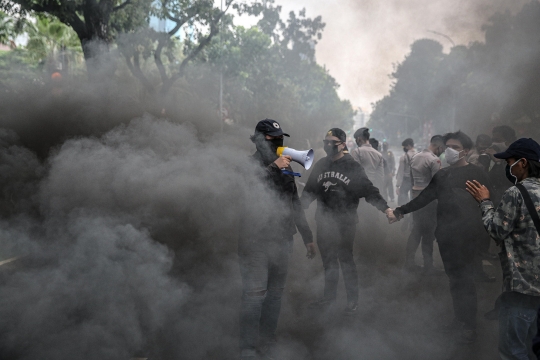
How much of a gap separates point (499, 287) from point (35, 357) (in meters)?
4.71

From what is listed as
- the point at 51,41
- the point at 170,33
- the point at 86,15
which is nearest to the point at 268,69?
the point at 51,41

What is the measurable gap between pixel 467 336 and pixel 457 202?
1.10 meters

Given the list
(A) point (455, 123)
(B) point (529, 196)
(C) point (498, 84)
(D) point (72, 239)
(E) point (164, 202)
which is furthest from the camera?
(A) point (455, 123)

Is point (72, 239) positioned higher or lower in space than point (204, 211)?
lower

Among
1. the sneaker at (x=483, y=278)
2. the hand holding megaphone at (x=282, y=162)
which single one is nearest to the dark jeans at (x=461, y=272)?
the sneaker at (x=483, y=278)

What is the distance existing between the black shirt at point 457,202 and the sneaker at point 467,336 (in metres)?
0.78

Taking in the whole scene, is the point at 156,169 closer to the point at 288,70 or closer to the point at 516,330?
the point at 516,330

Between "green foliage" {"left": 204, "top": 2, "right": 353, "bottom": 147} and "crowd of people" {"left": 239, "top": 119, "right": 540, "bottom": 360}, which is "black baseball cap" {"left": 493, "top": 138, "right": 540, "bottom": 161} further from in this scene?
"green foliage" {"left": 204, "top": 2, "right": 353, "bottom": 147}

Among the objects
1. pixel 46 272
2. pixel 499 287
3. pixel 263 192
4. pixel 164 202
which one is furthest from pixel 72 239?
pixel 499 287

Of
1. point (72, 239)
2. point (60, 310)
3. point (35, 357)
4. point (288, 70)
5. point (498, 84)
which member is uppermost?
point (288, 70)

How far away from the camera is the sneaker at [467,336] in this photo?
3.94m

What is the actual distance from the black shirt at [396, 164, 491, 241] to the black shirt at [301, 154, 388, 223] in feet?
1.70

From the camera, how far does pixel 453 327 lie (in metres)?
4.12

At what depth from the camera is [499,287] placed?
5.49 metres
